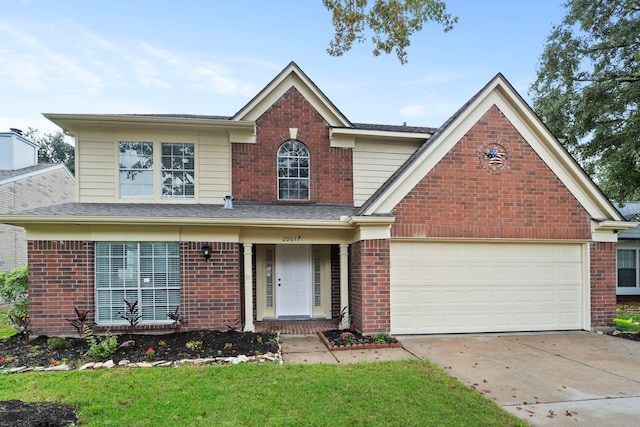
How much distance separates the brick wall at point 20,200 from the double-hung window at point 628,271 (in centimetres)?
2699

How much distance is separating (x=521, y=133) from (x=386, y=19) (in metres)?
4.51

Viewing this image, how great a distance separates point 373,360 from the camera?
643 cm

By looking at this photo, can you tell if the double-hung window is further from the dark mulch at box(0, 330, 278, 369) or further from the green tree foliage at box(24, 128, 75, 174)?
the green tree foliage at box(24, 128, 75, 174)

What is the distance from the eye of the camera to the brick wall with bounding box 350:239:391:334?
7.98 meters

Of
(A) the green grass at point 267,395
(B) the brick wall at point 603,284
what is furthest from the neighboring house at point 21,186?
(B) the brick wall at point 603,284

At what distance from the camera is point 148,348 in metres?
6.90

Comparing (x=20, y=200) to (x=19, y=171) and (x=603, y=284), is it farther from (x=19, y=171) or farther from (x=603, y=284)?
(x=603, y=284)

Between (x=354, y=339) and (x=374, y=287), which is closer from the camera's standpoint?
(x=354, y=339)

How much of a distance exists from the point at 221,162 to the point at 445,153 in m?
5.66

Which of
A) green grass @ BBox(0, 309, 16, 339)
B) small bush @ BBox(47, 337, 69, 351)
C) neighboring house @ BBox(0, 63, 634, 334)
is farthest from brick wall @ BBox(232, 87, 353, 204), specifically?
green grass @ BBox(0, 309, 16, 339)

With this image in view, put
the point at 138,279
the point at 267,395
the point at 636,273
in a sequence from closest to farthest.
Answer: the point at 267,395 → the point at 138,279 → the point at 636,273

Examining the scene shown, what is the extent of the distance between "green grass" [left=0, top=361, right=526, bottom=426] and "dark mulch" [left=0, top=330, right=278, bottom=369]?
2.35ft

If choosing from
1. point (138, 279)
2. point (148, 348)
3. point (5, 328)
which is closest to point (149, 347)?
point (148, 348)

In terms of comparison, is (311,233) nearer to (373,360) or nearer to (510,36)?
(373,360)
